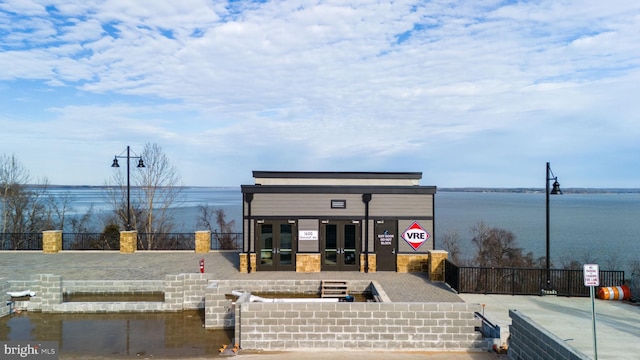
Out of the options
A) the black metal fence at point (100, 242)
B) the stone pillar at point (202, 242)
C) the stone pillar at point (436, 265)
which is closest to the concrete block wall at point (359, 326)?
the stone pillar at point (436, 265)

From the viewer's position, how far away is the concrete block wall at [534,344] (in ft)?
24.8

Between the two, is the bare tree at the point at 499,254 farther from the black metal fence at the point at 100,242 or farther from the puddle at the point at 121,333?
the puddle at the point at 121,333

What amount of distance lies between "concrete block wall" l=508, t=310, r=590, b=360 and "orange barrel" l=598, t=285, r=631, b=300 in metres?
6.19

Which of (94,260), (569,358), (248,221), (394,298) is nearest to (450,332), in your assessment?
(394,298)

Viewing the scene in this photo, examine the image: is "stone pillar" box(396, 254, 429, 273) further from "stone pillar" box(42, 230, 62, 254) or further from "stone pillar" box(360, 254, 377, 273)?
"stone pillar" box(42, 230, 62, 254)

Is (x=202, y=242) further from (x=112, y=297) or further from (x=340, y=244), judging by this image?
(x=340, y=244)

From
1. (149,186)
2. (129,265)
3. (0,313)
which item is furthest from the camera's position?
(149,186)

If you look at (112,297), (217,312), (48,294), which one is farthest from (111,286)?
(217,312)

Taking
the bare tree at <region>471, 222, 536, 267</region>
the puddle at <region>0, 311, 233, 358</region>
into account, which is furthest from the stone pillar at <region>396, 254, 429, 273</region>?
the bare tree at <region>471, 222, 536, 267</region>

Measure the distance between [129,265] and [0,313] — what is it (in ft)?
20.2

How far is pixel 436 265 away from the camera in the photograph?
16828mm

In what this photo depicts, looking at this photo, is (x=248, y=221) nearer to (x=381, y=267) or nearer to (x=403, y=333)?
(x=381, y=267)

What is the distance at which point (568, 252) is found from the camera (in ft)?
137

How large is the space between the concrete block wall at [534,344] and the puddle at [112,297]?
11352 millimetres
